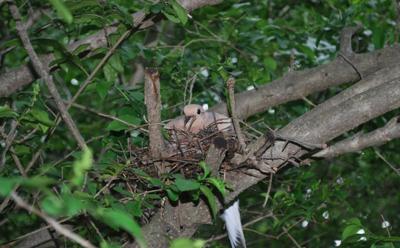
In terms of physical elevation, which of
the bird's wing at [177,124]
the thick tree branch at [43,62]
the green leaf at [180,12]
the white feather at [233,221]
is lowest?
the white feather at [233,221]

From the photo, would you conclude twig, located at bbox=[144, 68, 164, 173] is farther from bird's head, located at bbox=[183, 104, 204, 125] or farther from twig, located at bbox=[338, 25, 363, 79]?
twig, located at bbox=[338, 25, 363, 79]

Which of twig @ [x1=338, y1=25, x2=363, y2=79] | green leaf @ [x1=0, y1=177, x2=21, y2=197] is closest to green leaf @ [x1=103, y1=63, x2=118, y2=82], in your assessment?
twig @ [x1=338, y1=25, x2=363, y2=79]

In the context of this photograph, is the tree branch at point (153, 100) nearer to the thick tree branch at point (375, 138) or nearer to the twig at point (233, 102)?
the twig at point (233, 102)

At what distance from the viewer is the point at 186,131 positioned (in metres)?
3.23

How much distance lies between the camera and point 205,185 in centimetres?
249

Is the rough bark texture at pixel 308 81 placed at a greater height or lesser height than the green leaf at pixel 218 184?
lesser

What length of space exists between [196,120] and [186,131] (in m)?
0.23

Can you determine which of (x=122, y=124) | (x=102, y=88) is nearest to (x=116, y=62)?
(x=102, y=88)

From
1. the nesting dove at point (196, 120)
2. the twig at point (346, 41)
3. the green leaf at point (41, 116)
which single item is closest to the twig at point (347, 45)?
the twig at point (346, 41)

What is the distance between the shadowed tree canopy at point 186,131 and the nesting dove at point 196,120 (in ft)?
0.22

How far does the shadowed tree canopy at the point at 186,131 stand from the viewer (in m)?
2.46

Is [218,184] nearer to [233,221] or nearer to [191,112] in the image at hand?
[233,221]

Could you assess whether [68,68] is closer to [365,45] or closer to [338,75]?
[338,75]

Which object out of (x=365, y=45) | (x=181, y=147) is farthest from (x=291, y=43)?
(x=181, y=147)
